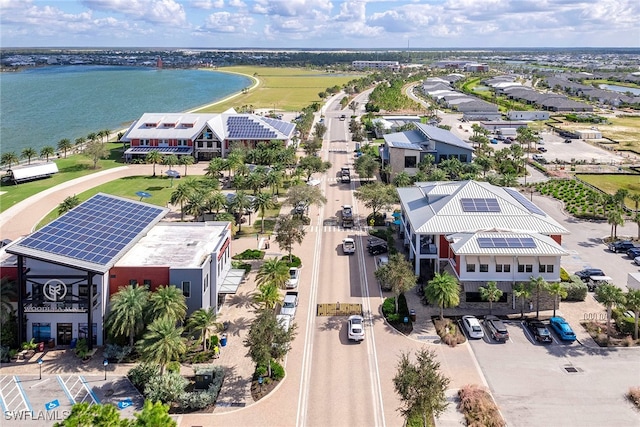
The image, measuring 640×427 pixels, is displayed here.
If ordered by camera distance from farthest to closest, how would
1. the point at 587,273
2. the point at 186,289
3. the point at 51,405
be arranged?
1. the point at 587,273
2. the point at 186,289
3. the point at 51,405

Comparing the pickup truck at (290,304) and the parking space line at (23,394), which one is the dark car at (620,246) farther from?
the parking space line at (23,394)

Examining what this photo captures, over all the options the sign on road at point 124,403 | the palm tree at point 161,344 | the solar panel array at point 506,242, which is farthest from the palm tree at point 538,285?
the sign on road at point 124,403

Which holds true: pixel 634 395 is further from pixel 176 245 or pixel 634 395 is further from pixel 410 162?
pixel 410 162

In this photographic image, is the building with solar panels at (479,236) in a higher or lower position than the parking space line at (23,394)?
higher

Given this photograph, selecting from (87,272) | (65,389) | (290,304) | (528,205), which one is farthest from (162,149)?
(65,389)

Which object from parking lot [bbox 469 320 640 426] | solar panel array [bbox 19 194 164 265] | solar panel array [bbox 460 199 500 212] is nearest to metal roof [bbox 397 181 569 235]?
solar panel array [bbox 460 199 500 212]
